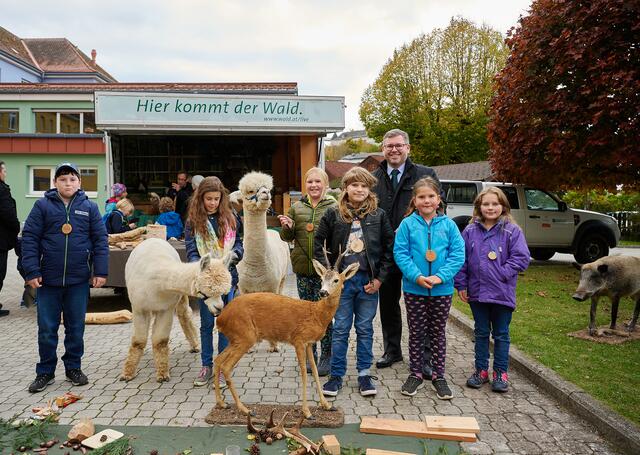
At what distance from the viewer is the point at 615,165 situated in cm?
955

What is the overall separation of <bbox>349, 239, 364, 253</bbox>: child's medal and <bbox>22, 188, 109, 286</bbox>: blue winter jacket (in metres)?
2.39

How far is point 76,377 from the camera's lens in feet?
15.2

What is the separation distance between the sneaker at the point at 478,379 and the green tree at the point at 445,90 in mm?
25105

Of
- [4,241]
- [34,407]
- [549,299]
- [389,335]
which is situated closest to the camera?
[34,407]

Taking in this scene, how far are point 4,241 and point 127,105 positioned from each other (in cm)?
352

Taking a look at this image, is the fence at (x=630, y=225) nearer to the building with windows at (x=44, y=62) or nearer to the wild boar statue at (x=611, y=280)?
the wild boar statue at (x=611, y=280)

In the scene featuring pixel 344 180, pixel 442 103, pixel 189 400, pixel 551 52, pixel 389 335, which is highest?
pixel 442 103

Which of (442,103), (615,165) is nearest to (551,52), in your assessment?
(615,165)

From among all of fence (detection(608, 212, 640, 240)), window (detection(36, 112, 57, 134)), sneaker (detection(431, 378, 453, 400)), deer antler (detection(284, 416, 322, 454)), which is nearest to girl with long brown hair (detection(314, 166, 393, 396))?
sneaker (detection(431, 378, 453, 400))

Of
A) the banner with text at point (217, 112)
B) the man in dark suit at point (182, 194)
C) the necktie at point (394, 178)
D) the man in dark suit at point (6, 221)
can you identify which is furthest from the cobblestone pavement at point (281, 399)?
the banner with text at point (217, 112)

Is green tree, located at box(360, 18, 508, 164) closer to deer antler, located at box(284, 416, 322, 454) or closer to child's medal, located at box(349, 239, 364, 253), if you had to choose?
child's medal, located at box(349, 239, 364, 253)

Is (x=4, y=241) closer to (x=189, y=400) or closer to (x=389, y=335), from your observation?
(x=189, y=400)

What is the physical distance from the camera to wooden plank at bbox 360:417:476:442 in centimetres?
346

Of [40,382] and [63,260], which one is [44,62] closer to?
[63,260]
